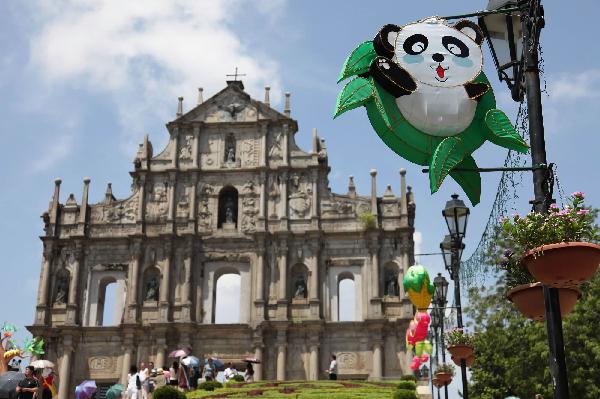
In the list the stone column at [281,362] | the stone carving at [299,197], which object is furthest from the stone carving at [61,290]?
the stone carving at [299,197]

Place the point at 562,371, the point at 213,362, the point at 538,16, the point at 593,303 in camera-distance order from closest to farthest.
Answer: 1. the point at 562,371
2. the point at 538,16
3. the point at 593,303
4. the point at 213,362

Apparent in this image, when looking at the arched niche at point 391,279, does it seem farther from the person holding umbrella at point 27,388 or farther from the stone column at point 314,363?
the person holding umbrella at point 27,388

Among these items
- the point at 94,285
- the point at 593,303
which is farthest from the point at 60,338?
the point at 593,303

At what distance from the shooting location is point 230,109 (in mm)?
42719

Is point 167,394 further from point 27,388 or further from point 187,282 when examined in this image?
point 187,282

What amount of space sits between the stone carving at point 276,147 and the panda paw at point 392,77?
110 ft

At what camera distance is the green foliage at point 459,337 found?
15781 mm

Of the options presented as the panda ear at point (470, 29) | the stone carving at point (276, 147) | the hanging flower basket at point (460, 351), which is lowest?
the hanging flower basket at point (460, 351)

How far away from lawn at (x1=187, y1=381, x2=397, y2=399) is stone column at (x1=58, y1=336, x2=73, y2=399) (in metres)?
13.1

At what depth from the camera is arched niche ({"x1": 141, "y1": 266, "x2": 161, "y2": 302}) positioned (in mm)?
39312

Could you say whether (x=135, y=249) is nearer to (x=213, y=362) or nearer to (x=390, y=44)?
(x=213, y=362)

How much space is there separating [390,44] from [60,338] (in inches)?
1351

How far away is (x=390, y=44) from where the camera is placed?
7941 millimetres

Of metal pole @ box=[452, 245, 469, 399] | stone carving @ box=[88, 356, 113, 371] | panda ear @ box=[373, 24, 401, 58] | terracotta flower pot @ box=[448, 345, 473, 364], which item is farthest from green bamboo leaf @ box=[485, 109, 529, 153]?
stone carving @ box=[88, 356, 113, 371]
